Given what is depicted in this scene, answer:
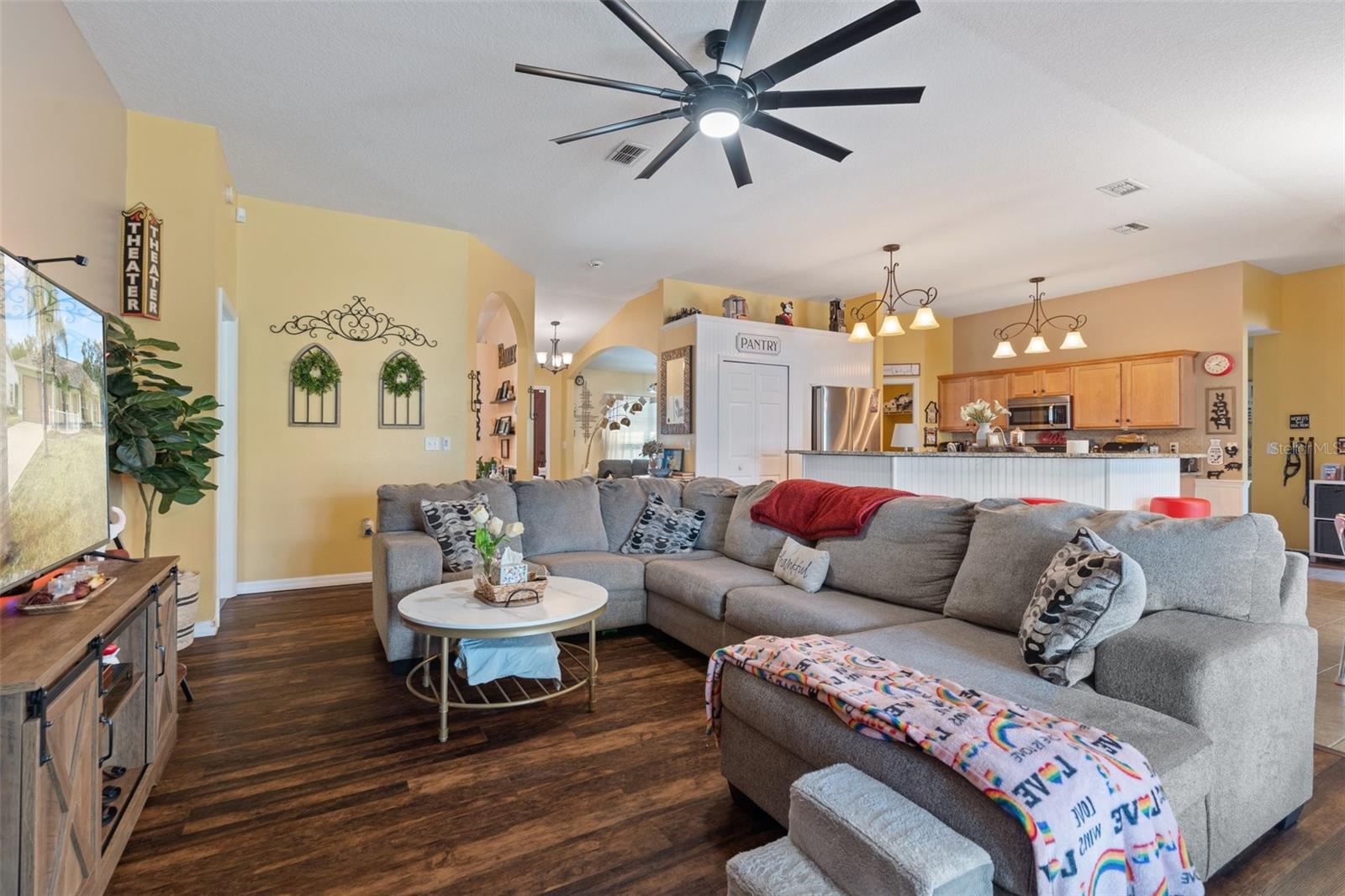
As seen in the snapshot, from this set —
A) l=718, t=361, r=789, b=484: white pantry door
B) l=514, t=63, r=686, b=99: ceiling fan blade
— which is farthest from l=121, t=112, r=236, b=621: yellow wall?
l=718, t=361, r=789, b=484: white pantry door

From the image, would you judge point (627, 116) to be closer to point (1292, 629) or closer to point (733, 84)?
→ point (733, 84)

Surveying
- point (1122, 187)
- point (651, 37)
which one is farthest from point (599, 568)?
point (1122, 187)

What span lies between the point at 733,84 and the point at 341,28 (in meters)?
1.71

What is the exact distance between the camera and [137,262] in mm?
3373

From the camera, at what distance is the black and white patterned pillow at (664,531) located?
404 centimetres

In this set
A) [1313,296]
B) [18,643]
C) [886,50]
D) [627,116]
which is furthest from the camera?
[1313,296]

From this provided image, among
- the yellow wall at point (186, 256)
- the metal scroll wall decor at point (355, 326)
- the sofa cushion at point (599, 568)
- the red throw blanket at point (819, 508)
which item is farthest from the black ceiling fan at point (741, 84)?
the metal scroll wall decor at point (355, 326)

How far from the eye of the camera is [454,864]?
174 cm

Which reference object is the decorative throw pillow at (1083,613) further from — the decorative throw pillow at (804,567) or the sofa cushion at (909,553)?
the decorative throw pillow at (804,567)


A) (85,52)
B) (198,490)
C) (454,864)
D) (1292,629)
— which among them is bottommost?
(454,864)

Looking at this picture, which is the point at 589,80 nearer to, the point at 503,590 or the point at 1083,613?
the point at 503,590

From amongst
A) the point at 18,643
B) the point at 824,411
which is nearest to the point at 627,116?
the point at 18,643

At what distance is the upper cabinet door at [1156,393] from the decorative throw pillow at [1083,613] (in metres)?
5.73

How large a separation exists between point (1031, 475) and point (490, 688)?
13.6ft
